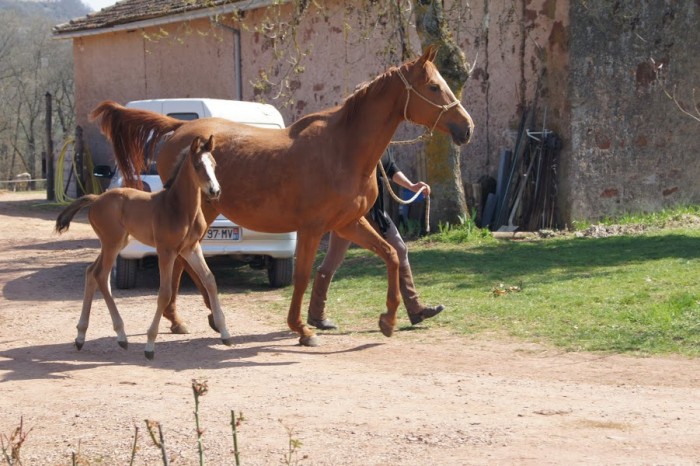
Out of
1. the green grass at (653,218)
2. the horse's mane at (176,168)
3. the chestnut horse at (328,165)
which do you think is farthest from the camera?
the green grass at (653,218)

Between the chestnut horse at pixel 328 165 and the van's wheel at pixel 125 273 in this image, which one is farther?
the van's wheel at pixel 125 273

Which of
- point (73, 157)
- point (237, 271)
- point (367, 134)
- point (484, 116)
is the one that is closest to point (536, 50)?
point (484, 116)

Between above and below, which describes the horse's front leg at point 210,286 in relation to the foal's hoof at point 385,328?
above

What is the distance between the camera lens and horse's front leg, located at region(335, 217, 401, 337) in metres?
9.15

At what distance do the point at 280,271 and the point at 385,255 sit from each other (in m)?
3.35

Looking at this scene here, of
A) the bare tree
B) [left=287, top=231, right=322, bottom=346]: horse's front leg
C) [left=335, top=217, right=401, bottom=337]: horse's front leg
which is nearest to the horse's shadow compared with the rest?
[left=287, top=231, right=322, bottom=346]: horse's front leg

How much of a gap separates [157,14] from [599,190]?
422 inches

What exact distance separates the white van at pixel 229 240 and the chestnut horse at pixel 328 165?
2142 mm

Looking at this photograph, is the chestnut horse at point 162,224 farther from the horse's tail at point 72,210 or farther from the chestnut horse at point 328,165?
the chestnut horse at point 328,165

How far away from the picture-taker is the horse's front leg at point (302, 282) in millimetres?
8984

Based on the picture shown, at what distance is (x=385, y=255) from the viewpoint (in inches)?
362

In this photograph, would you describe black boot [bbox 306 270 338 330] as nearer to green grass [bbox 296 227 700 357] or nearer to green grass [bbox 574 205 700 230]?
green grass [bbox 296 227 700 357]

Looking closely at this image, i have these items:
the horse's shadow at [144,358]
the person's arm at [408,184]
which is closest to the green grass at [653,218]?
the person's arm at [408,184]

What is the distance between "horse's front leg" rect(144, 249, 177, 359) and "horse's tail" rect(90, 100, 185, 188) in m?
1.61
